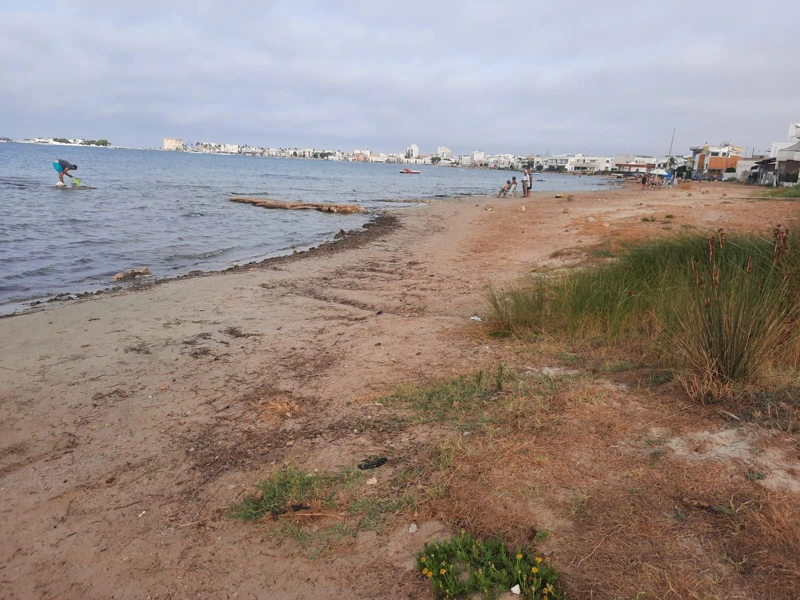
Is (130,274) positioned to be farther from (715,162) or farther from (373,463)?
(715,162)

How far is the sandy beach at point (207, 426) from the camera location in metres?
2.47

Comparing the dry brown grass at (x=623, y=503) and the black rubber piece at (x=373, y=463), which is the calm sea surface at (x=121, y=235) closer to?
the black rubber piece at (x=373, y=463)

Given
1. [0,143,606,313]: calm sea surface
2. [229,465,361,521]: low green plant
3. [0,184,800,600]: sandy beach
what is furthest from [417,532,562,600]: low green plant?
[0,143,606,313]: calm sea surface

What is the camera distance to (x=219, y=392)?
14.8 feet

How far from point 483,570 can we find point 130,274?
34.0 ft

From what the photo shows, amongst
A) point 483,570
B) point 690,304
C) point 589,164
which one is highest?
point 589,164

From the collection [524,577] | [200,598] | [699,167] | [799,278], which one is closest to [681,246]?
[799,278]

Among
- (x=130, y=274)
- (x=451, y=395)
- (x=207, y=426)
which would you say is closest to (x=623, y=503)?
(x=451, y=395)

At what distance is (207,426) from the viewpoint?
3875 millimetres

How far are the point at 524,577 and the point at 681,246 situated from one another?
504cm

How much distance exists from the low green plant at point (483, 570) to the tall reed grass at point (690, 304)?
2253 mm

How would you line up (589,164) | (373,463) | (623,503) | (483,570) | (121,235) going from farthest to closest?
(589,164) < (121,235) < (373,463) < (623,503) < (483,570)

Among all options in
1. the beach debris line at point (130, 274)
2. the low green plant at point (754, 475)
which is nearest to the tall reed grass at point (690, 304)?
the low green plant at point (754, 475)

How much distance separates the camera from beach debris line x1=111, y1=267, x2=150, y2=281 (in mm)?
10305
